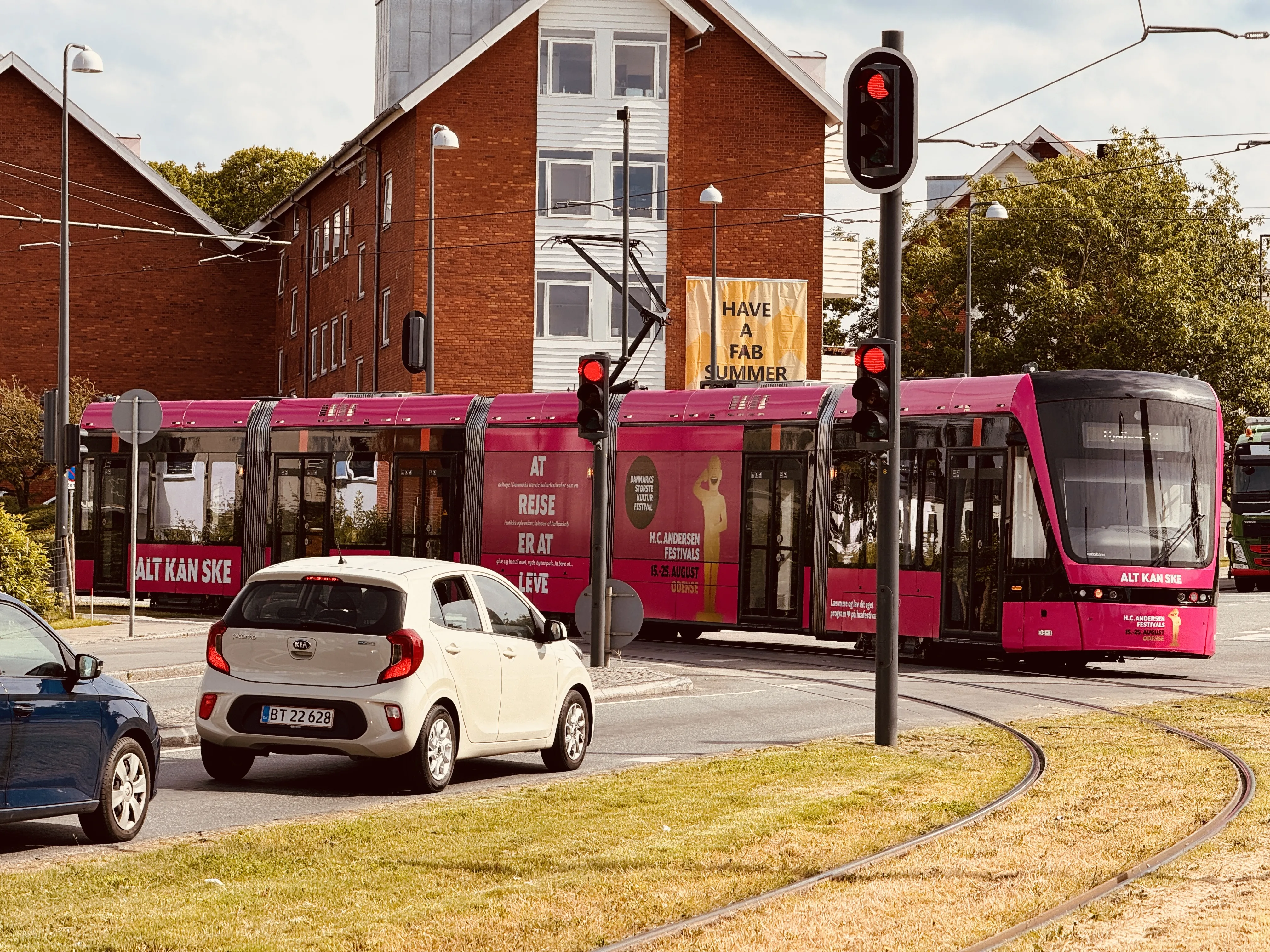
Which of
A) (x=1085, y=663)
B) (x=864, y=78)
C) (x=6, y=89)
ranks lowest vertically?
(x=1085, y=663)

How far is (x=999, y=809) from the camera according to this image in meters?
10.9

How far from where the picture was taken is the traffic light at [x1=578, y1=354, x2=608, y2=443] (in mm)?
19453

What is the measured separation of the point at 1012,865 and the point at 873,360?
Answer: 17.3 ft

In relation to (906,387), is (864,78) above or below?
above

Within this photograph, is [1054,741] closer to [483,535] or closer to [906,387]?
[906,387]

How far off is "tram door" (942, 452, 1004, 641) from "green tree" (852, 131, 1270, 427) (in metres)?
35.5

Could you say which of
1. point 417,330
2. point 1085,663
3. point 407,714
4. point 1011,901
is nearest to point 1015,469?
point 1085,663

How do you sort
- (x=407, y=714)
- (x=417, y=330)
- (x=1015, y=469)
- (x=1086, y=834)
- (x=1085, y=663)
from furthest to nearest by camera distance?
1. (x=417, y=330)
2. (x=1085, y=663)
3. (x=1015, y=469)
4. (x=407, y=714)
5. (x=1086, y=834)

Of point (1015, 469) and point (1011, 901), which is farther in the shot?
point (1015, 469)

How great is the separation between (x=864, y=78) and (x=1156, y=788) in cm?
507

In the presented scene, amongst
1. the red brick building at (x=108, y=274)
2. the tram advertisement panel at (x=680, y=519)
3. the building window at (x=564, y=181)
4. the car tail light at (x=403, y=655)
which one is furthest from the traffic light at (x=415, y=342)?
the car tail light at (x=403, y=655)

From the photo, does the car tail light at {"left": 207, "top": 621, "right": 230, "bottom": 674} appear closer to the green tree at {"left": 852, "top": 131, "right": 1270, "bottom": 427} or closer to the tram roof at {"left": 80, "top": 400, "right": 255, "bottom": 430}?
the tram roof at {"left": 80, "top": 400, "right": 255, "bottom": 430}

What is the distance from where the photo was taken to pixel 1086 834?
9969 mm

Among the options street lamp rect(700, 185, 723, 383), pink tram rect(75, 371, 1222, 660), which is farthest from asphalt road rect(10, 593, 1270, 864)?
street lamp rect(700, 185, 723, 383)
